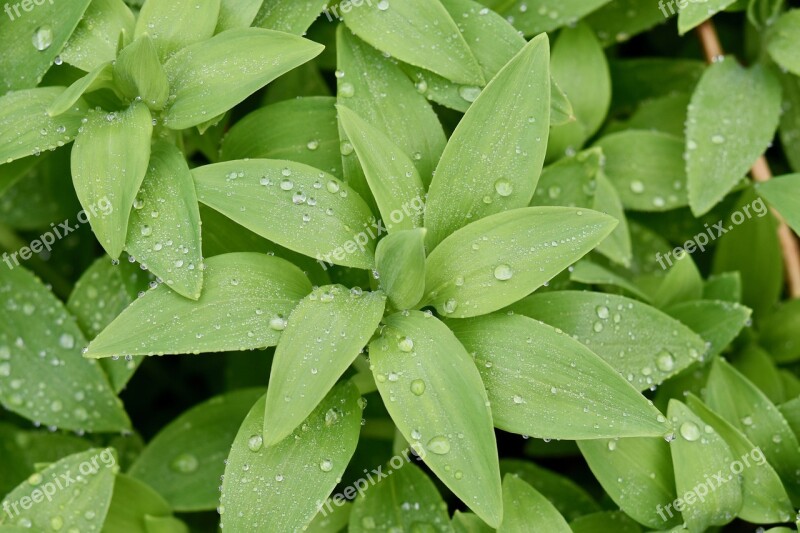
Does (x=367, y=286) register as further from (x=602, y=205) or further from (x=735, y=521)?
(x=735, y=521)

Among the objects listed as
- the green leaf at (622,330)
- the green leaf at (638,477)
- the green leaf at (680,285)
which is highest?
the green leaf at (622,330)

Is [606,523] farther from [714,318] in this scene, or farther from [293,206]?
[293,206]

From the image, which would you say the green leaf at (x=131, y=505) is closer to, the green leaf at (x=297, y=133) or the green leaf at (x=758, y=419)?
the green leaf at (x=297, y=133)

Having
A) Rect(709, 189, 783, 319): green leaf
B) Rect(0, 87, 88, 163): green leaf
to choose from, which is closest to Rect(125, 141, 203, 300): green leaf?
Rect(0, 87, 88, 163): green leaf

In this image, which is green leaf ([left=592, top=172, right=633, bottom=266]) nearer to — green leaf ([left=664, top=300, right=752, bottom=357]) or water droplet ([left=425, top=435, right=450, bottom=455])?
green leaf ([left=664, top=300, right=752, bottom=357])

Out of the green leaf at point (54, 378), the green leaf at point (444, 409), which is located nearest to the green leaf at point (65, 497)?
the green leaf at point (54, 378)

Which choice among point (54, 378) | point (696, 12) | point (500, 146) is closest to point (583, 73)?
point (696, 12)
